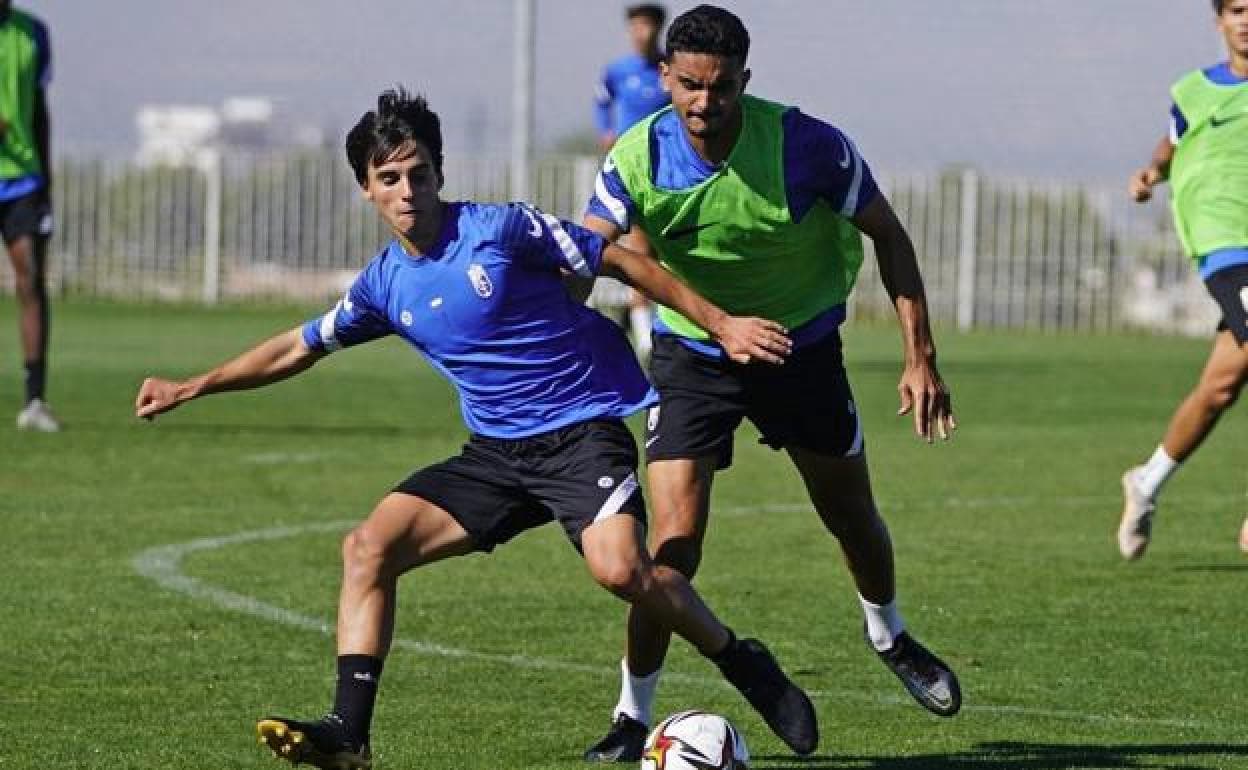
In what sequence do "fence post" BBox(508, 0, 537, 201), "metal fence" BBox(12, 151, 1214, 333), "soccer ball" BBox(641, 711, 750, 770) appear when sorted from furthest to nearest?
"metal fence" BBox(12, 151, 1214, 333), "fence post" BBox(508, 0, 537, 201), "soccer ball" BBox(641, 711, 750, 770)

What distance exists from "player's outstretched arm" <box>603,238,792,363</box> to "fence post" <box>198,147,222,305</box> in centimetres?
3053

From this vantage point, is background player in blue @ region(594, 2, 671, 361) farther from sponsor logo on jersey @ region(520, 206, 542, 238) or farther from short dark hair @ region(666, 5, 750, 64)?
sponsor logo on jersey @ region(520, 206, 542, 238)

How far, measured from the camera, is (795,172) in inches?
291

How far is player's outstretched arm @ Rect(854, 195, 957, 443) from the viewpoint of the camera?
728cm

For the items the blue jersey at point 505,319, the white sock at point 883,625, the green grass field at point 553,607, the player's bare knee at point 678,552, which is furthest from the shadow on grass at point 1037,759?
the blue jersey at point 505,319

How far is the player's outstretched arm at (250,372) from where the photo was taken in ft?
23.3

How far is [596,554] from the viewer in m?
6.73

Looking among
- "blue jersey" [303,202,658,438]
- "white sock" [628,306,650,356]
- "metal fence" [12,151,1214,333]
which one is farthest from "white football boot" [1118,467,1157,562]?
"metal fence" [12,151,1214,333]

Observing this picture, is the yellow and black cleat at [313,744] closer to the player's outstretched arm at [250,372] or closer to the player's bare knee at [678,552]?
the player's outstretched arm at [250,372]

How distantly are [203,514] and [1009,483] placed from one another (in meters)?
4.76

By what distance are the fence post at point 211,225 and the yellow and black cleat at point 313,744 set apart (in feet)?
101

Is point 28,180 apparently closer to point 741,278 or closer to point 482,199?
point 741,278

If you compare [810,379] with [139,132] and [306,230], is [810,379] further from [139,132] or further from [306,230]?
[139,132]

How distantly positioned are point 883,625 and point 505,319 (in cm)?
192
